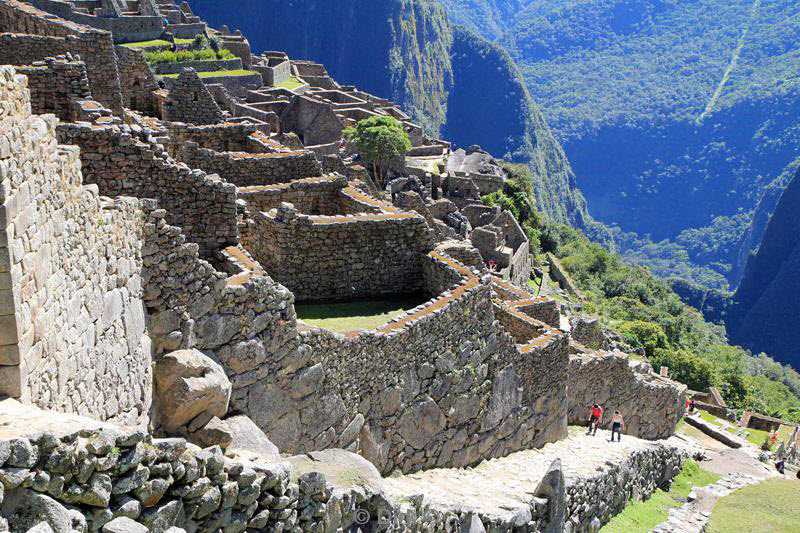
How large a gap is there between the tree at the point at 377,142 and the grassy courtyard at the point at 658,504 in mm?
27398

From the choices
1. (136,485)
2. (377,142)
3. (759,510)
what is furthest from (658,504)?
(377,142)

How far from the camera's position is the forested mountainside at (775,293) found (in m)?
147

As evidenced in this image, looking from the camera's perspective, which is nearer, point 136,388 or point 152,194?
point 136,388

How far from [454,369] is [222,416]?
5.91 meters

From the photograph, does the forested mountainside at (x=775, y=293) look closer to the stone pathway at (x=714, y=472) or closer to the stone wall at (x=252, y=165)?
the stone pathway at (x=714, y=472)

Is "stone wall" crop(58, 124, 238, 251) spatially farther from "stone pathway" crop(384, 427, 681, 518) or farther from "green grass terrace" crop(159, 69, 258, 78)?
"green grass terrace" crop(159, 69, 258, 78)

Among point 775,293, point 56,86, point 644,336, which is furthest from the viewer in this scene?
point 775,293

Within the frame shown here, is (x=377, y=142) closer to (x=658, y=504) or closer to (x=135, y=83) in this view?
(x=135, y=83)

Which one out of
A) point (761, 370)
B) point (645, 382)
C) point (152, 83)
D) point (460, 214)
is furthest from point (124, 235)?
point (761, 370)

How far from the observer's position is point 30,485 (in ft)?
17.8

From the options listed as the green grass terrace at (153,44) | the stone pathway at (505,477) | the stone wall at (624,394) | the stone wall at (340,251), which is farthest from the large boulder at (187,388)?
the green grass terrace at (153,44)

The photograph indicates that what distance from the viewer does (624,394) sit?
26672 millimetres

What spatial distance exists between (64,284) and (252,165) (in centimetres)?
952

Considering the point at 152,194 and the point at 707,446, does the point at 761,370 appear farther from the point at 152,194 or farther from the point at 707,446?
the point at 152,194
